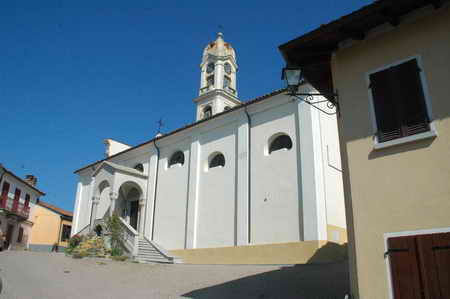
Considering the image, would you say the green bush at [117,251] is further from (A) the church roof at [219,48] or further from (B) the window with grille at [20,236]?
(A) the church roof at [219,48]

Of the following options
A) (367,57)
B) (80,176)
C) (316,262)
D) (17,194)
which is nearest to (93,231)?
(80,176)

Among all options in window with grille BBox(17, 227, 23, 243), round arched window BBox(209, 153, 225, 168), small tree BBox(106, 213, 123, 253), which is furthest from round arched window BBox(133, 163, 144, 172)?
window with grille BBox(17, 227, 23, 243)

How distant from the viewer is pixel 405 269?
5410mm

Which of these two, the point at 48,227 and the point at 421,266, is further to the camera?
the point at 48,227

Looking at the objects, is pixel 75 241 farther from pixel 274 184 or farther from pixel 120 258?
pixel 274 184

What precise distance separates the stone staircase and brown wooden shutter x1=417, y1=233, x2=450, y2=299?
44.3 feet

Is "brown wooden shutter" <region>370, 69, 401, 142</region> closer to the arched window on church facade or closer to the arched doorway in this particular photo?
the arched doorway

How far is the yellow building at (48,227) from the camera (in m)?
37.2

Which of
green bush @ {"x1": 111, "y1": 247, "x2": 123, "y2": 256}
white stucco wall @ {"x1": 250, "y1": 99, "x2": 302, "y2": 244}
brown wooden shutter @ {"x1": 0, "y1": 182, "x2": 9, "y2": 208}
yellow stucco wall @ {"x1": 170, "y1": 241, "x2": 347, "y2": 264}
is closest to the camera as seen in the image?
yellow stucco wall @ {"x1": 170, "y1": 241, "x2": 347, "y2": 264}

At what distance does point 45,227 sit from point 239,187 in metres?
28.2

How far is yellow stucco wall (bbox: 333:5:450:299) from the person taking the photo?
5.54 metres

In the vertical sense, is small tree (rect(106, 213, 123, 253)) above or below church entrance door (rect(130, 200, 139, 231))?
below

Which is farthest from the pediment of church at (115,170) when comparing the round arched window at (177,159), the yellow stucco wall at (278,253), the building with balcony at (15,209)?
the building with balcony at (15,209)

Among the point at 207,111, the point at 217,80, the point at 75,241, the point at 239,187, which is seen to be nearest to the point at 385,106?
the point at 239,187
